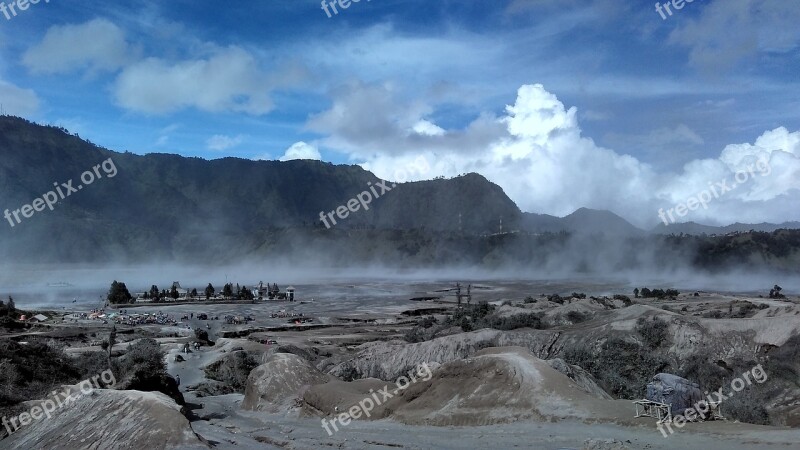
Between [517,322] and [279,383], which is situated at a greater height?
[517,322]

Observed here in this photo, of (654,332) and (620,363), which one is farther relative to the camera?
(654,332)

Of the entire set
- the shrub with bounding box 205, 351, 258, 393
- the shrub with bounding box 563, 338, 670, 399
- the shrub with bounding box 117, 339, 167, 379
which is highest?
the shrub with bounding box 117, 339, 167, 379

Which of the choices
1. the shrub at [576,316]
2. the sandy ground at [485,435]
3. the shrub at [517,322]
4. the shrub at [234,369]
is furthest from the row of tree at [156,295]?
the sandy ground at [485,435]

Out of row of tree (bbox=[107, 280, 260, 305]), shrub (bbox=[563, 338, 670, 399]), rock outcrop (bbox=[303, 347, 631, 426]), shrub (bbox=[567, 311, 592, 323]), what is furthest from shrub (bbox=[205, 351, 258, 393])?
row of tree (bbox=[107, 280, 260, 305])

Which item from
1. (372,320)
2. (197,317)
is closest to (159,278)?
(197,317)

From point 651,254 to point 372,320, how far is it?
11479cm

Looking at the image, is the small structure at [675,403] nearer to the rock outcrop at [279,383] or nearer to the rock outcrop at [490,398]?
the rock outcrop at [490,398]

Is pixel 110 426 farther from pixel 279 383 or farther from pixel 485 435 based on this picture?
pixel 279 383

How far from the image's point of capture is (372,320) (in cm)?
7606

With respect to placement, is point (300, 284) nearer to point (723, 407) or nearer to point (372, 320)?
point (372, 320)

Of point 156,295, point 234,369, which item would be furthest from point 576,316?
point 156,295

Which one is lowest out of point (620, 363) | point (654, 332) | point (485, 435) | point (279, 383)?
point (279, 383)

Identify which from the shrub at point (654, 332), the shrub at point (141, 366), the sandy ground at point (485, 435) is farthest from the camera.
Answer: the shrub at point (654, 332)

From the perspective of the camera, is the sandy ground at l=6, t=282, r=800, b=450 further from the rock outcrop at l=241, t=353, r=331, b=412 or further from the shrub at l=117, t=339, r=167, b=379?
the shrub at l=117, t=339, r=167, b=379
